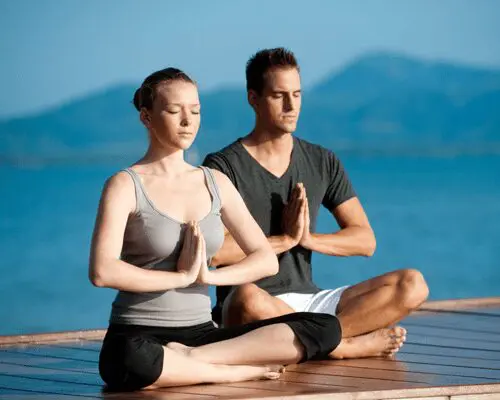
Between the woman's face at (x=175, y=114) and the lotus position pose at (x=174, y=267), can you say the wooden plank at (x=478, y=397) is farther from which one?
the woman's face at (x=175, y=114)

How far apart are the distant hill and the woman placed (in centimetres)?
3464

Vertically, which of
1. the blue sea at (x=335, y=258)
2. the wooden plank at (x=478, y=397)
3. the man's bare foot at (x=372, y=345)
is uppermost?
the blue sea at (x=335, y=258)

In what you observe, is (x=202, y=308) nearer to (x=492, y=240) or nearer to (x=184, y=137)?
(x=184, y=137)

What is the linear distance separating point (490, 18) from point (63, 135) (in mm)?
13517

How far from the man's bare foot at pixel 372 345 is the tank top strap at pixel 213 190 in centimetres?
68

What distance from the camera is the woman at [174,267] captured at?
3586 mm

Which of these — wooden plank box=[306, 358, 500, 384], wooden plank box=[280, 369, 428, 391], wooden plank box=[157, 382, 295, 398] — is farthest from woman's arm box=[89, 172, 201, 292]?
wooden plank box=[306, 358, 500, 384]

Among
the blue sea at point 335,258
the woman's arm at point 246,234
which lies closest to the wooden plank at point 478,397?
the woman's arm at point 246,234

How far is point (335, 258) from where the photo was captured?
43.3 ft

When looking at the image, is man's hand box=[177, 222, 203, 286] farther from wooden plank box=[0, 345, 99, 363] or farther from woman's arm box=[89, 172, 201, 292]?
wooden plank box=[0, 345, 99, 363]

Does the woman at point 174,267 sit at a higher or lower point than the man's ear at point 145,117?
lower

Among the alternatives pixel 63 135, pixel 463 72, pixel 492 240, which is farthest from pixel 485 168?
pixel 492 240

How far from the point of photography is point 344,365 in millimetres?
4051

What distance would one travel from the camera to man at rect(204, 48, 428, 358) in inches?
167
